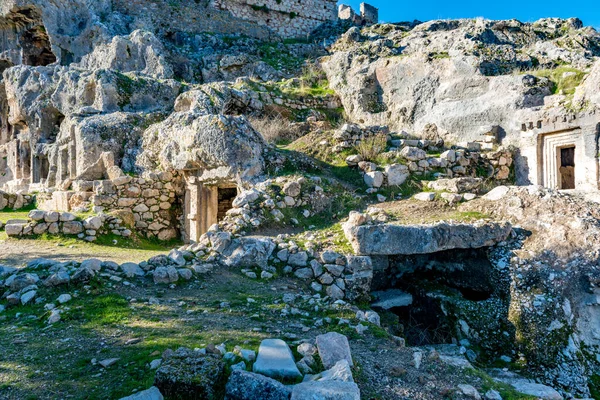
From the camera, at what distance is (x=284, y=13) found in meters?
27.8

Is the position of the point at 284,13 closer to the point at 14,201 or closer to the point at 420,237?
the point at 14,201

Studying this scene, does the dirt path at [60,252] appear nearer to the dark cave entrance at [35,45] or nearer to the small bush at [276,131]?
the small bush at [276,131]

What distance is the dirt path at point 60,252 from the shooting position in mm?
5906

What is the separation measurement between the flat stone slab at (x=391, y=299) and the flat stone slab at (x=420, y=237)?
0.65 m

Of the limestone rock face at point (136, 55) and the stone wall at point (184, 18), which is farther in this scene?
the stone wall at point (184, 18)

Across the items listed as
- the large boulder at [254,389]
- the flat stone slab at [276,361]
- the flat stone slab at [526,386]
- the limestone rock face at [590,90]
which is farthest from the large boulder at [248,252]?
the limestone rock face at [590,90]

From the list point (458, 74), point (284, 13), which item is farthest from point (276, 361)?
point (284, 13)

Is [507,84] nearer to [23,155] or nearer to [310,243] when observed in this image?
[310,243]

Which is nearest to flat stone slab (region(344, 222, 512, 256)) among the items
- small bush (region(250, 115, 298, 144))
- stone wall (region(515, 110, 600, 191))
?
stone wall (region(515, 110, 600, 191))

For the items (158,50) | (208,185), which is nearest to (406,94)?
(208,185)

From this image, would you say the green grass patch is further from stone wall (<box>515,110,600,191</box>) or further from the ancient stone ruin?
stone wall (<box>515,110,600,191</box>)

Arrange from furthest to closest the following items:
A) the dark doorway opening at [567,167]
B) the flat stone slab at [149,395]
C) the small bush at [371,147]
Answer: the dark doorway opening at [567,167] < the small bush at [371,147] < the flat stone slab at [149,395]

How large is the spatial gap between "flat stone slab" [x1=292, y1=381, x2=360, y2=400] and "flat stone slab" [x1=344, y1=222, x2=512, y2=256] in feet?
9.39

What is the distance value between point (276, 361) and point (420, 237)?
3087mm
